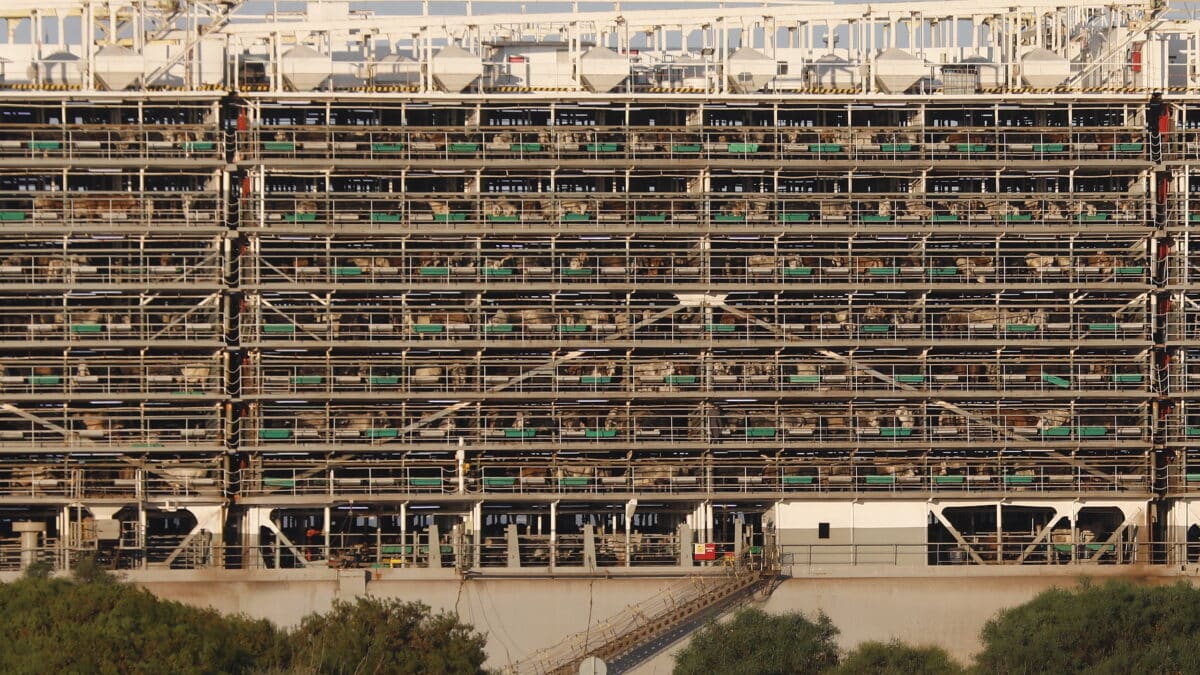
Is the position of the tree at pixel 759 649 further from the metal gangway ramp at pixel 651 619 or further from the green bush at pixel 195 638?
the green bush at pixel 195 638

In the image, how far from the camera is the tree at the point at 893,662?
124 m

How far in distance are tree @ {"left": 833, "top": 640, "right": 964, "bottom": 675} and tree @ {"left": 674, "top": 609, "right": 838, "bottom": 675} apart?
5.48 ft

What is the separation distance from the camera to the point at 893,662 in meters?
125

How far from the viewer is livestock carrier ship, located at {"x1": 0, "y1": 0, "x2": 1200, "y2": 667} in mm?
144750

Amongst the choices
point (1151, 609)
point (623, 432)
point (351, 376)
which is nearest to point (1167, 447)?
point (1151, 609)

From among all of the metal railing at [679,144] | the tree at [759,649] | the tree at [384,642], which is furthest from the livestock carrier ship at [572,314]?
the tree at [384,642]

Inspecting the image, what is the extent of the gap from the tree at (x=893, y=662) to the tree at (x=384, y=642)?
1713cm

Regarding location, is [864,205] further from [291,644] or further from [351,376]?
[291,644]

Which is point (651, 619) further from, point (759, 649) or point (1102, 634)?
point (1102, 634)

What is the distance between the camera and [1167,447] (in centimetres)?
14775

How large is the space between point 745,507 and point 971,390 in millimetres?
13746

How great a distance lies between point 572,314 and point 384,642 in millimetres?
34841

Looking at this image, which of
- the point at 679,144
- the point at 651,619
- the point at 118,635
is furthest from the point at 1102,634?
the point at 118,635

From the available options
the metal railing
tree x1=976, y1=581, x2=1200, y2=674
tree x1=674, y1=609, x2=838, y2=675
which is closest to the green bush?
tree x1=674, y1=609, x2=838, y2=675
